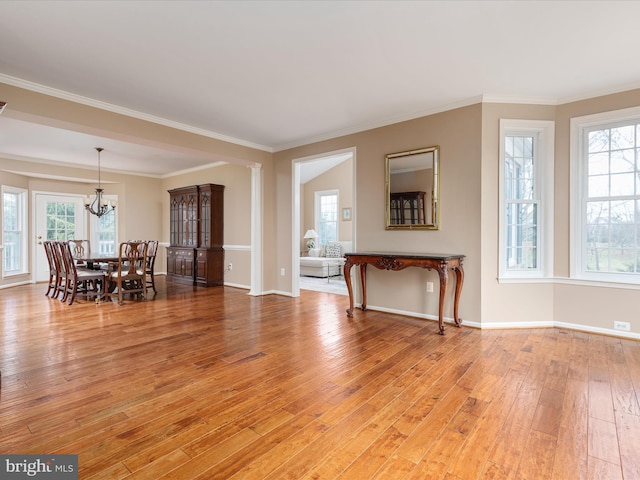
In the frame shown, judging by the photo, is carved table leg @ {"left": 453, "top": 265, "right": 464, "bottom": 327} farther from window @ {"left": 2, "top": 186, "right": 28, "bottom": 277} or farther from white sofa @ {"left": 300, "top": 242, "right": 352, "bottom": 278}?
window @ {"left": 2, "top": 186, "right": 28, "bottom": 277}

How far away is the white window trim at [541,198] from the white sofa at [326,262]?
176 inches

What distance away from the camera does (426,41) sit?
8.68 ft

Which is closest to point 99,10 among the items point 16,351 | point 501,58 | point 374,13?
point 374,13

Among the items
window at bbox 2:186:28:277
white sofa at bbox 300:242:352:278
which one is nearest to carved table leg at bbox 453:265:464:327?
white sofa at bbox 300:242:352:278

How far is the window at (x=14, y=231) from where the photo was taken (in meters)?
6.71

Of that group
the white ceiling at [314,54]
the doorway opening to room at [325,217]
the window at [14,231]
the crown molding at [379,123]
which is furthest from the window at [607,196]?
the window at [14,231]

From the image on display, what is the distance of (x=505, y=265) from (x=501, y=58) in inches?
84.1

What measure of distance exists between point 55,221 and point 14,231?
821 millimetres

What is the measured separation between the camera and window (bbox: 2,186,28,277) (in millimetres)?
6711

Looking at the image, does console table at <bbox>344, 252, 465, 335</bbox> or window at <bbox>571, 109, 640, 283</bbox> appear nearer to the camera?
window at <bbox>571, 109, 640, 283</bbox>

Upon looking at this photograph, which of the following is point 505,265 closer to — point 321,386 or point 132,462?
point 321,386

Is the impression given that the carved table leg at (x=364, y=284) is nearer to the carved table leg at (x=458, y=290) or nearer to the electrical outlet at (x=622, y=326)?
the carved table leg at (x=458, y=290)

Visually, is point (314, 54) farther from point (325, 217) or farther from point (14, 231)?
point (14, 231)

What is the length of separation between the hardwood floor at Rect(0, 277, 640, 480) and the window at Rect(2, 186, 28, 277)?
4030mm
